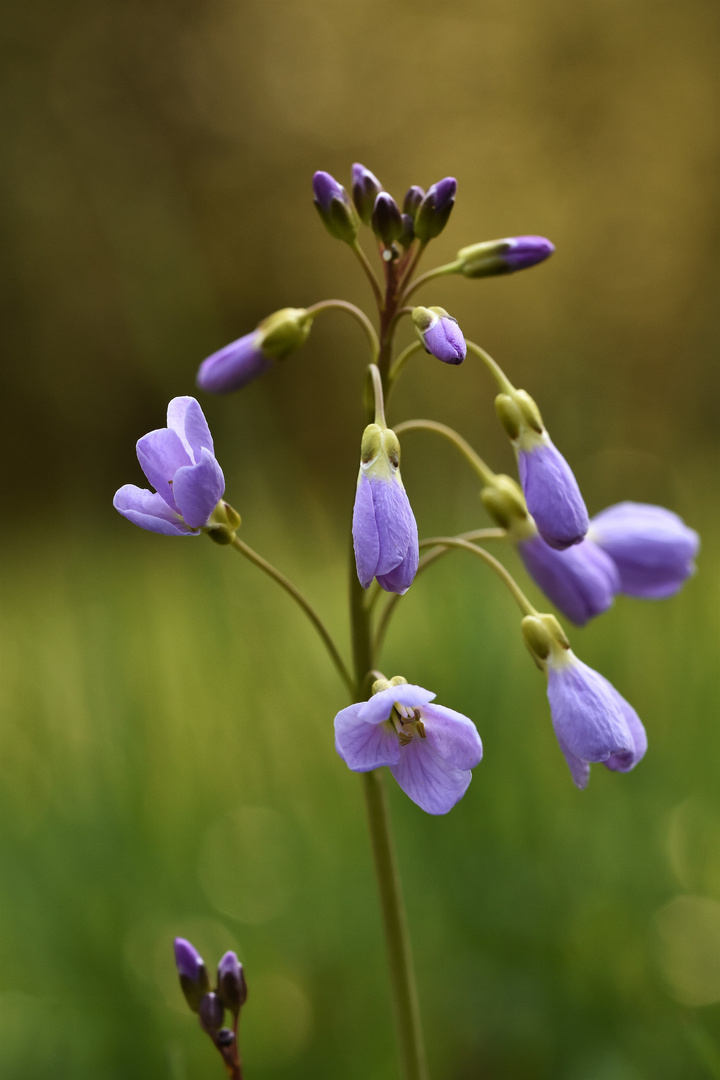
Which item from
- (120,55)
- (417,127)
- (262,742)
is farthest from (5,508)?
(262,742)

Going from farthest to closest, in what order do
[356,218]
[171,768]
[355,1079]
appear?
[171,768]
[355,1079]
[356,218]

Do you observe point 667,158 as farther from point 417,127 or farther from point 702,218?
point 417,127

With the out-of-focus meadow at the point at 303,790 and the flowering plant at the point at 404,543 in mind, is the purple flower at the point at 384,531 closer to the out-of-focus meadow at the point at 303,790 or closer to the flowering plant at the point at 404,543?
the flowering plant at the point at 404,543

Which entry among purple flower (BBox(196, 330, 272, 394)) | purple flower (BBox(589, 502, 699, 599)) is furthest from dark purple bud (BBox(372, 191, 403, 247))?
purple flower (BBox(589, 502, 699, 599))

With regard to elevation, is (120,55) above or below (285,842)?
above

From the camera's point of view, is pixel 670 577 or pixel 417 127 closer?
pixel 670 577

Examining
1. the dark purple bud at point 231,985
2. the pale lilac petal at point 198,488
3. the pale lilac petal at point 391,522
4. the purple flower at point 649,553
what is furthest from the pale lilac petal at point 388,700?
the purple flower at point 649,553

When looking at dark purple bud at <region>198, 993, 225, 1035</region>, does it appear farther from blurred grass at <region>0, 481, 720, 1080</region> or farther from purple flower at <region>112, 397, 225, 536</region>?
purple flower at <region>112, 397, 225, 536</region>
